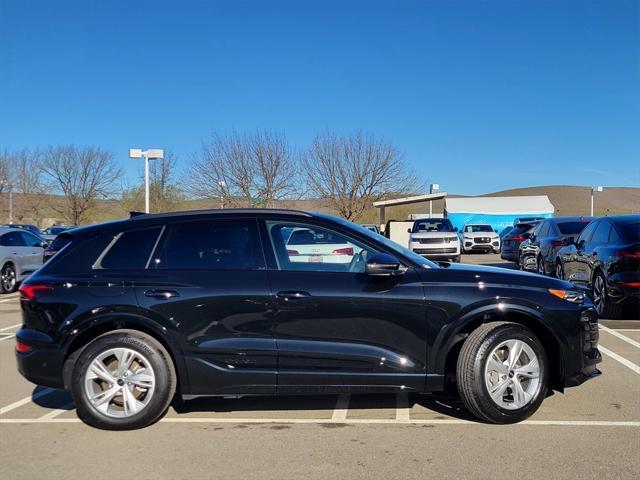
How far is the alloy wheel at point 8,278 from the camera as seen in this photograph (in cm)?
1313

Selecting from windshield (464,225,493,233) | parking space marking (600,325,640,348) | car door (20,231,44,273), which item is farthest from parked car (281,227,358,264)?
windshield (464,225,493,233)

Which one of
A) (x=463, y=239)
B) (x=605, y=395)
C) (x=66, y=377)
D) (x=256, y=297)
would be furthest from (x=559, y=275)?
(x=463, y=239)

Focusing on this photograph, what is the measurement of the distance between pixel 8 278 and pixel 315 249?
11.3 metres

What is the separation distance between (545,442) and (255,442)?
2.11 meters

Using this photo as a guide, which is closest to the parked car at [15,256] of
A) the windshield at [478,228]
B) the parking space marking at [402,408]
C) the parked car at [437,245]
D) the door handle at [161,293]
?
the door handle at [161,293]

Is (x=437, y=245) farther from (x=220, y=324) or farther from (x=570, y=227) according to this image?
(x=220, y=324)

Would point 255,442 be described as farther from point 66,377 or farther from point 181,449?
point 66,377

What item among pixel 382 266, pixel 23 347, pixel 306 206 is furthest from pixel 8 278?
pixel 306 206

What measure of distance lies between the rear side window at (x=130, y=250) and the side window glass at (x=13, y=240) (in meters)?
10.3

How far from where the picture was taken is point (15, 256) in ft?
44.2

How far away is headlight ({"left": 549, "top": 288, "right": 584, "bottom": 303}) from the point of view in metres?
4.46

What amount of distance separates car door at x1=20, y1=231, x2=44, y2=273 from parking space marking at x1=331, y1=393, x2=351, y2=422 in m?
11.6

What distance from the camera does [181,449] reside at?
4.02m

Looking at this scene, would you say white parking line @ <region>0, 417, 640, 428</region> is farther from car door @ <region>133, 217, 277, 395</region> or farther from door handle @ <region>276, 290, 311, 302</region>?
door handle @ <region>276, 290, 311, 302</region>
